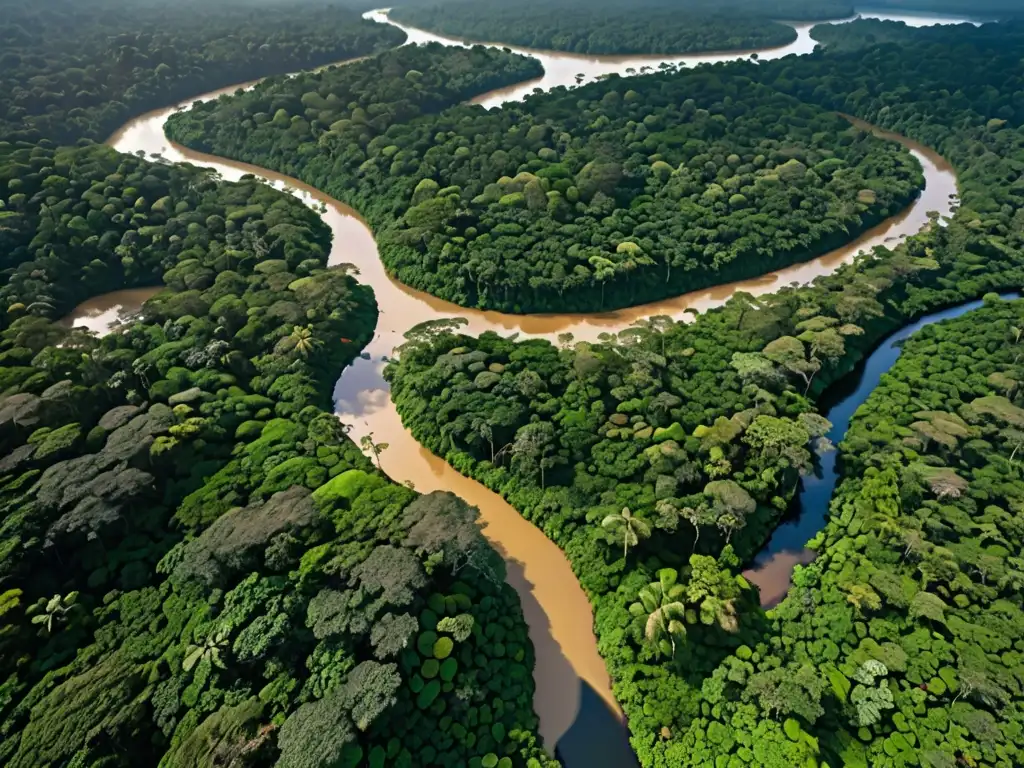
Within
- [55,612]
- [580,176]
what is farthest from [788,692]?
[580,176]

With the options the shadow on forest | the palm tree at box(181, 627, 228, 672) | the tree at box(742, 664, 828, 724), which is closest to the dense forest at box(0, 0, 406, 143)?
the palm tree at box(181, 627, 228, 672)

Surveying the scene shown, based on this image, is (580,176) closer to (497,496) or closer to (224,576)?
(497,496)

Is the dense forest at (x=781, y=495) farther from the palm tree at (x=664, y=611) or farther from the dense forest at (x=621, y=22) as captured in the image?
the dense forest at (x=621, y=22)

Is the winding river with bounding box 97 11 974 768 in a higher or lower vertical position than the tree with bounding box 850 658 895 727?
lower

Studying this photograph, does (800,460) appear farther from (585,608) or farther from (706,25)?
(706,25)

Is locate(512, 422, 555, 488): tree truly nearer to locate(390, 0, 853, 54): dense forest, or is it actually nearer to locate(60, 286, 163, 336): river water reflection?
locate(60, 286, 163, 336): river water reflection

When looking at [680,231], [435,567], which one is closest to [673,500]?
[435,567]
